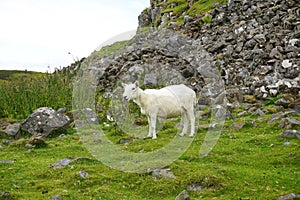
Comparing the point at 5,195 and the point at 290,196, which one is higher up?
the point at 5,195

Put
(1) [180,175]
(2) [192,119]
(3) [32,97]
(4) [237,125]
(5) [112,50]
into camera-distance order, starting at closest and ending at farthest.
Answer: (1) [180,175] → (2) [192,119] → (4) [237,125] → (3) [32,97] → (5) [112,50]

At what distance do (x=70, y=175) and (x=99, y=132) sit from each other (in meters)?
7.07

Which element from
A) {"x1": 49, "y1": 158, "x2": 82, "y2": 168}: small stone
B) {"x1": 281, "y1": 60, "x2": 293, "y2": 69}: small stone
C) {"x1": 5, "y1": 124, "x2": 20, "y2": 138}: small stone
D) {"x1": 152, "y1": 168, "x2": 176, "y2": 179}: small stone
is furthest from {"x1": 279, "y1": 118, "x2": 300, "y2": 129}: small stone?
{"x1": 5, "y1": 124, "x2": 20, "y2": 138}: small stone

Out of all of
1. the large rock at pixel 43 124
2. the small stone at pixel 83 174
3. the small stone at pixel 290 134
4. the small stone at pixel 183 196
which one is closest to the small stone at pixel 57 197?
the small stone at pixel 83 174

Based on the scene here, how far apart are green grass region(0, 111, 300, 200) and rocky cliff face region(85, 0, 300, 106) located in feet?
19.3

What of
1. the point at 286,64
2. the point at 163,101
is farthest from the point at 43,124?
the point at 286,64

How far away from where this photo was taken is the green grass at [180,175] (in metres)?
9.02

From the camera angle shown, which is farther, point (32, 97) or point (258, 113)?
point (32, 97)

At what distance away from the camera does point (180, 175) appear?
9828mm

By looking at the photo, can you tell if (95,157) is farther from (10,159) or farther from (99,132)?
(99,132)

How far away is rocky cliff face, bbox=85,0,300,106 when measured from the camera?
20.3m

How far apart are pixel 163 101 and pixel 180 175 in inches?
183

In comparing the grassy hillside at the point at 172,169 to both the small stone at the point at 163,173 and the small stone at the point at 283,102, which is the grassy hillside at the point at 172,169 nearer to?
the small stone at the point at 163,173

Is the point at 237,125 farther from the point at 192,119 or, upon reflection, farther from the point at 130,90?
the point at 130,90
